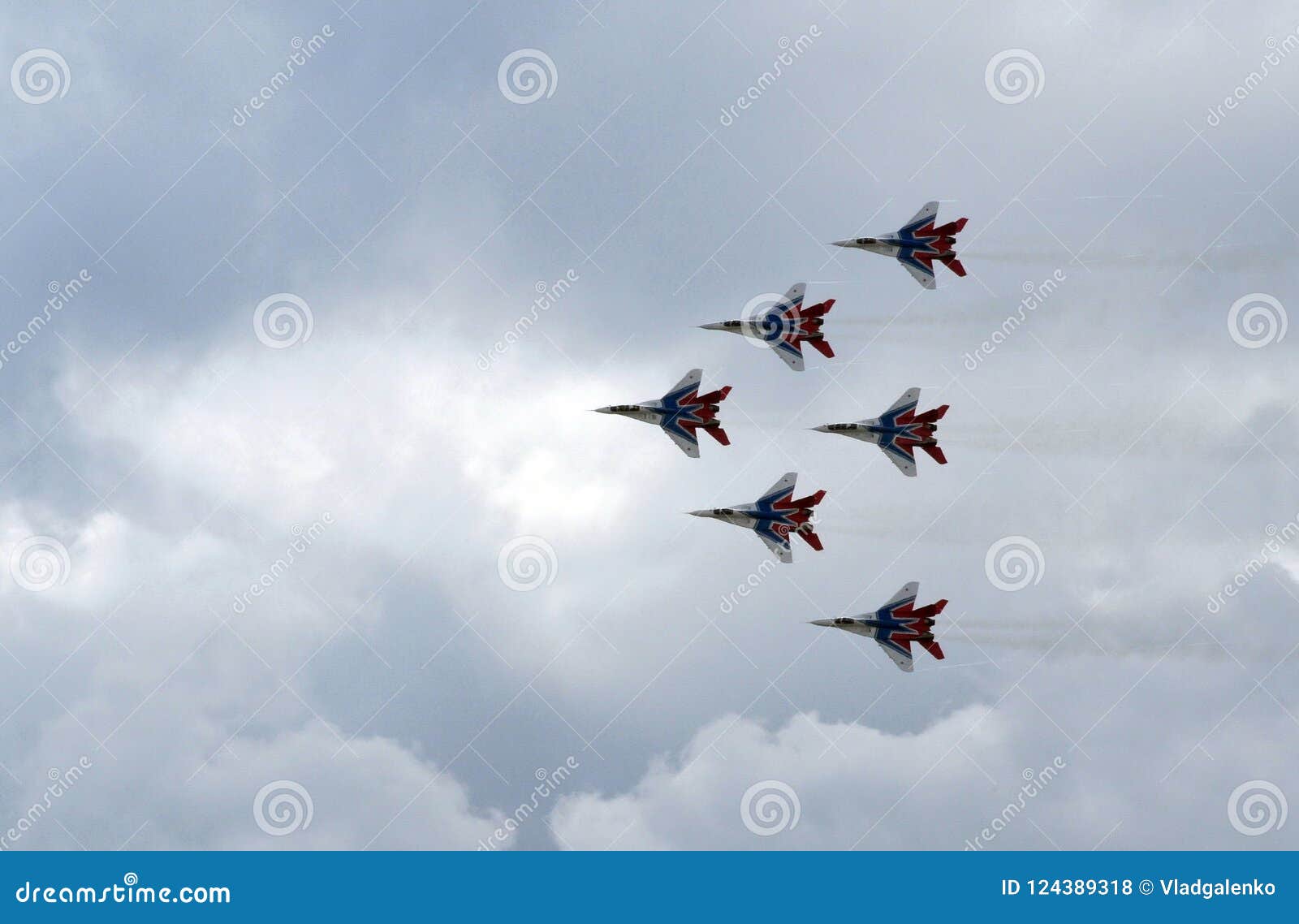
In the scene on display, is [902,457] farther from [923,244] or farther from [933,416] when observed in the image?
[923,244]

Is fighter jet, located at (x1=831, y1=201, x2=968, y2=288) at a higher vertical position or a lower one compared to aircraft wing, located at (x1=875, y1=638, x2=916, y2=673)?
higher

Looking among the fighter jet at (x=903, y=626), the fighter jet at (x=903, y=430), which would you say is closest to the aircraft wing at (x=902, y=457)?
the fighter jet at (x=903, y=430)

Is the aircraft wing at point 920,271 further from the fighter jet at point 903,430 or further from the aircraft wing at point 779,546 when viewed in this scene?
the aircraft wing at point 779,546

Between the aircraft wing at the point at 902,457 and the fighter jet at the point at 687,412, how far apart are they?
2012 cm

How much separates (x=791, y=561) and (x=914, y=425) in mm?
21830

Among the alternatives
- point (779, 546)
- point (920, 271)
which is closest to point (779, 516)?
point (779, 546)

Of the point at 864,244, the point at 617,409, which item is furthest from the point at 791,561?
the point at 864,244

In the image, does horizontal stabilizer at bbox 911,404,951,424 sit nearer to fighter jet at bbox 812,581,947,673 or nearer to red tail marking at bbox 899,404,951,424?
red tail marking at bbox 899,404,951,424

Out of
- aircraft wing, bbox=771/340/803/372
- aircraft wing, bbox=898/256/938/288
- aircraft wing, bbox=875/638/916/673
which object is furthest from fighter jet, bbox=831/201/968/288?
aircraft wing, bbox=875/638/916/673

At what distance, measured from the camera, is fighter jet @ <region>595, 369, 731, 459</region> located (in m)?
176

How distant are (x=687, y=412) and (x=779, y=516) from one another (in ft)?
54.5

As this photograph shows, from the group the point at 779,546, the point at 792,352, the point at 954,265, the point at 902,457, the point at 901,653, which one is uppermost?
the point at 954,265

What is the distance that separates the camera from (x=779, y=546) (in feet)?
582
